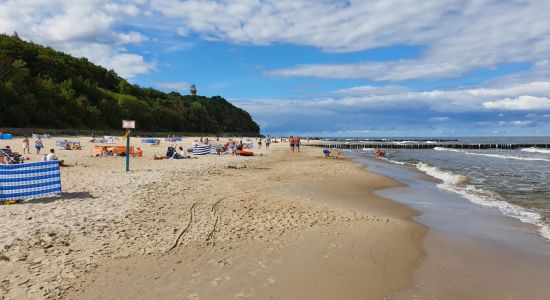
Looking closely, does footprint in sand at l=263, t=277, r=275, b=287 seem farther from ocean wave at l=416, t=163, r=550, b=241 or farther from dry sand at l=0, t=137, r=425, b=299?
ocean wave at l=416, t=163, r=550, b=241

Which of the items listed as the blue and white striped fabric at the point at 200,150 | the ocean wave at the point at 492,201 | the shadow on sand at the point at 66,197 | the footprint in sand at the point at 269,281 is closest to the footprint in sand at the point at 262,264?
the footprint in sand at the point at 269,281

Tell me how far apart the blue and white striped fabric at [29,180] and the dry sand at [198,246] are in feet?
1.06

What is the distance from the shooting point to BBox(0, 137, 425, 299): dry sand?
16.2 ft

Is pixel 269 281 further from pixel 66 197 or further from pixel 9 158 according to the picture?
pixel 9 158

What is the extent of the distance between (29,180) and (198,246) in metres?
5.59

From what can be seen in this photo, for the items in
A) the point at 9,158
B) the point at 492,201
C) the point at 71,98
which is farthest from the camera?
the point at 71,98

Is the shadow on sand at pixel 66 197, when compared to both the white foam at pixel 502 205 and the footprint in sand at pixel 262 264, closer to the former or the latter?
the footprint in sand at pixel 262 264

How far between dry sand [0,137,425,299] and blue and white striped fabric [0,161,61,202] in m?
0.32

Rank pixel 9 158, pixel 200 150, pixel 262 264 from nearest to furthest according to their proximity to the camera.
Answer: pixel 262 264 < pixel 9 158 < pixel 200 150

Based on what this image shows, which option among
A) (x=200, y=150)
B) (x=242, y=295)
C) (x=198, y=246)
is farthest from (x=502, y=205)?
(x=200, y=150)

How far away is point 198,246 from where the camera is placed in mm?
6527

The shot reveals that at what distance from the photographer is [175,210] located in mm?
9023

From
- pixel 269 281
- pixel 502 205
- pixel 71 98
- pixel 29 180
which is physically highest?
pixel 71 98

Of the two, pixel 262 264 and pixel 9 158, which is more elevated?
pixel 9 158
